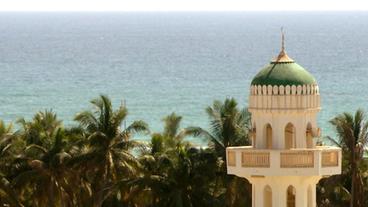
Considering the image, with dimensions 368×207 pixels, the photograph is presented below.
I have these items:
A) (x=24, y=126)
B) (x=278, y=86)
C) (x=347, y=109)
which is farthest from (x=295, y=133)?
(x=347, y=109)

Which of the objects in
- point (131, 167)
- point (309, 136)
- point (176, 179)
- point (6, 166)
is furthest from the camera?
point (6, 166)

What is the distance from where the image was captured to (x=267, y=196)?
26438mm

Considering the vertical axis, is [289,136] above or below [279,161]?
above

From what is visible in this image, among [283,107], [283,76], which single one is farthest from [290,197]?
[283,76]

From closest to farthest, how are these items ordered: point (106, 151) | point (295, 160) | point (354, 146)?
point (295, 160)
point (106, 151)
point (354, 146)

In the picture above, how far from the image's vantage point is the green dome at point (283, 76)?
25828mm

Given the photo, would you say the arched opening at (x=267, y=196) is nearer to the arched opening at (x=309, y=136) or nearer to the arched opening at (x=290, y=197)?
the arched opening at (x=290, y=197)

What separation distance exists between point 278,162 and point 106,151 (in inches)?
1223

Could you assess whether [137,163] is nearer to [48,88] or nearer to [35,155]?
[35,155]

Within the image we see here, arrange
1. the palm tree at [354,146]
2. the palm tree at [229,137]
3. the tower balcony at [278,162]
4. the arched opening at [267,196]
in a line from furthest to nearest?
the palm tree at [354,146] → the palm tree at [229,137] → the arched opening at [267,196] → the tower balcony at [278,162]

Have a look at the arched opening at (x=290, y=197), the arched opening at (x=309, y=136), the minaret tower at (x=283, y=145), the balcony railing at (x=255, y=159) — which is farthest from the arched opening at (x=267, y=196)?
the arched opening at (x=309, y=136)

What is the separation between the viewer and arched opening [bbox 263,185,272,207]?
86.4 ft

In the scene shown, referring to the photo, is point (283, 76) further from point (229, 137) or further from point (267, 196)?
point (229, 137)

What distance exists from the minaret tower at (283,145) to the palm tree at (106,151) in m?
30.3
